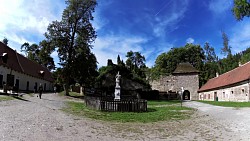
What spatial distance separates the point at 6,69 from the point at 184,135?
100ft

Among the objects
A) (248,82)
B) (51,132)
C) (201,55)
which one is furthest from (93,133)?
(201,55)

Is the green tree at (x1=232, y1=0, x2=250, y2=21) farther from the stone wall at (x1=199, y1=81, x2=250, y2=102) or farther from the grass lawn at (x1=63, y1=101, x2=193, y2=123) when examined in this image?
the stone wall at (x1=199, y1=81, x2=250, y2=102)

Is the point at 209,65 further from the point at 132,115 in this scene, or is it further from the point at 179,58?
the point at 132,115

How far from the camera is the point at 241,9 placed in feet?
62.3

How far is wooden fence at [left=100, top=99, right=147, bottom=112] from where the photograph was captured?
18172 millimetres

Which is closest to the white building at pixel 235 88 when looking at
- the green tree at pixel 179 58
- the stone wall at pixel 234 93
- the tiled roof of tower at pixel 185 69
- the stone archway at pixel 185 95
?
the stone wall at pixel 234 93

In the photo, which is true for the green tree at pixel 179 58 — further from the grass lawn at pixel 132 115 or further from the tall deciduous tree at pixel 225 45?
the grass lawn at pixel 132 115

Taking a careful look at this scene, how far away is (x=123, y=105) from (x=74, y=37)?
69.6 feet

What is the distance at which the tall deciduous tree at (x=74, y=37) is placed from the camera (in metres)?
34.7

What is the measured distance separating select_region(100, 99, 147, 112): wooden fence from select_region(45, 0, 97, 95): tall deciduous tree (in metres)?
17.1

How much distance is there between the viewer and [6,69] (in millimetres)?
33312

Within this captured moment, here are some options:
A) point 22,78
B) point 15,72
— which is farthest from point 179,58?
point 15,72

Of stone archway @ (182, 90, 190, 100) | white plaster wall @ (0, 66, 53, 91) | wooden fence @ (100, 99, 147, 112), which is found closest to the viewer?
wooden fence @ (100, 99, 147, 112)

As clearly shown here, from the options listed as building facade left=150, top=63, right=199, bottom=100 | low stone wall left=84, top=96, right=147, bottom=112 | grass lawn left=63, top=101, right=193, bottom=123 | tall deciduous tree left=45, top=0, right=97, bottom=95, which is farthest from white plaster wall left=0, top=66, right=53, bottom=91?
building facade left=150, top=63, right=199, bottom=100
